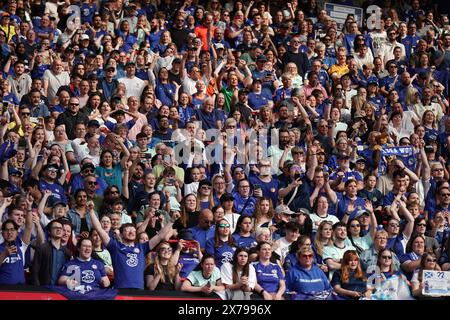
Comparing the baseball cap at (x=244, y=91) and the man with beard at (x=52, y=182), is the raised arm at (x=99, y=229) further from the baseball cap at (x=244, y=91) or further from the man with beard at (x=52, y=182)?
the baseball cap at (x=244, y=91)

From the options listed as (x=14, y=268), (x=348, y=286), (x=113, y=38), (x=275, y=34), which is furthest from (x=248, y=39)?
(x=14, y=268)

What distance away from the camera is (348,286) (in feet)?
41.8

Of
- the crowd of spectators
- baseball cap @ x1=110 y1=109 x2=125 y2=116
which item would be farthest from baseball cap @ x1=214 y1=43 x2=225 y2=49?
baseball cap @ x1=110 y1=109 x2=125 y2=116

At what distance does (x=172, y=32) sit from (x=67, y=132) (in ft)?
12.8

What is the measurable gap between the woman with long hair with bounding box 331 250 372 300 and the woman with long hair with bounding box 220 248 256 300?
106cm

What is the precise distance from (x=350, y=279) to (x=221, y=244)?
1498 millimetres

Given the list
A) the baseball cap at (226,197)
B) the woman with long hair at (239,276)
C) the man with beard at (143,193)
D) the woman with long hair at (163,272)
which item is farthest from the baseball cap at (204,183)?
the woman with long hair at (163,272)

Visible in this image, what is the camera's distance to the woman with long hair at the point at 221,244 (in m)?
12.7

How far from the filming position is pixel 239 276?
40.2 feet

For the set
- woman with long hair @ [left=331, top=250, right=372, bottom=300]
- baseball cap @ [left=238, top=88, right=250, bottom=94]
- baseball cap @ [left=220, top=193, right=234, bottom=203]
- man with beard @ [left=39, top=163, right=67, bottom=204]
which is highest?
baseball cap @ [left=238, top=88, right=250, bottom=94]

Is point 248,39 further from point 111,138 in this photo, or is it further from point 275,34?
point 111,138

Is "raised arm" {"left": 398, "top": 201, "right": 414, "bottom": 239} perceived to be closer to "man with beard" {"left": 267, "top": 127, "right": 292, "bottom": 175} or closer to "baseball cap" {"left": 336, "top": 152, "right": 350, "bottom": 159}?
"baseball cap" {"left": 336, "top": 152, "right": 350, "bottom": 159}

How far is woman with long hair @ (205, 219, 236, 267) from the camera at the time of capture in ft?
41.8

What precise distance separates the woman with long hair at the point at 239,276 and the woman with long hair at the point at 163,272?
513 millimetres
